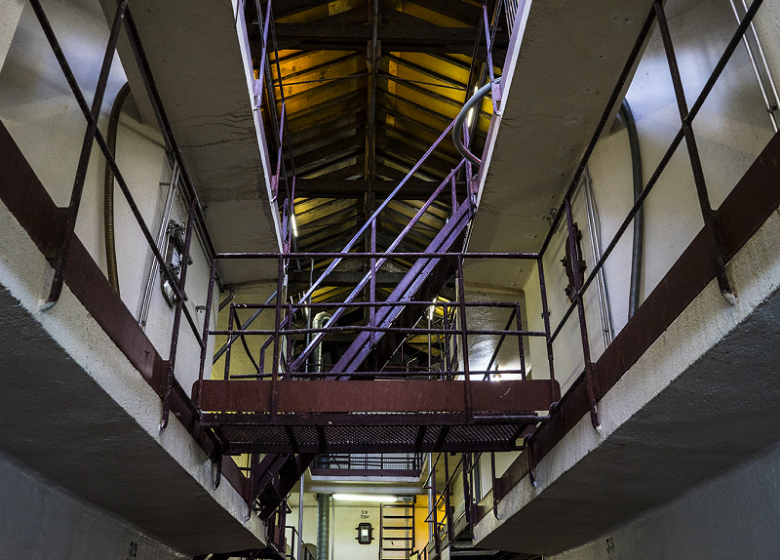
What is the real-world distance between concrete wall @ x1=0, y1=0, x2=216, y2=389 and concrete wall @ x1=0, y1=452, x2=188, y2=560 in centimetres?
144

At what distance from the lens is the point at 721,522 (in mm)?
3957

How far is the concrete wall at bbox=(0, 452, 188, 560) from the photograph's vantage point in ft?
12.1

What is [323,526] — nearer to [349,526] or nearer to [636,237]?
[349,526]

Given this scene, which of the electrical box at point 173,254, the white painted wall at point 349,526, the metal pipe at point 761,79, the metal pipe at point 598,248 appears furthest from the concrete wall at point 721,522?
the white painted wall at point 349,526

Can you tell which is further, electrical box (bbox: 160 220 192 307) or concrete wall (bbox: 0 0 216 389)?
electrical box (bbox: 160 220 192 307)

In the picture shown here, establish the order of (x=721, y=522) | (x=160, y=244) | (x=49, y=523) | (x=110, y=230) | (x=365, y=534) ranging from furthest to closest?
(x=365, y=534), (x=160, y=244), (x=110, y=230), (x=49, y=523), (x=721, y=522)

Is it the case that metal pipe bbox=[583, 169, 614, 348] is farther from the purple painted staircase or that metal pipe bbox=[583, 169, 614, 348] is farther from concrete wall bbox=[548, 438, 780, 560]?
the purple painted staircase

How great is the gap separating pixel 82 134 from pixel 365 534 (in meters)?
21.1

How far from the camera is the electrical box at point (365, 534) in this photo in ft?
76.3

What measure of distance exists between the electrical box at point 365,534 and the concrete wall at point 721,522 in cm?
1933

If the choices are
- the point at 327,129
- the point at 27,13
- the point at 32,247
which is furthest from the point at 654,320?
the point at 327,129

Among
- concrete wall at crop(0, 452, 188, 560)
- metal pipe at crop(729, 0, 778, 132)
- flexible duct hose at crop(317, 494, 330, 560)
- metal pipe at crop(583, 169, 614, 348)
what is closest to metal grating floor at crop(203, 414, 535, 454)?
concrete wall at crop(0, 452, 188, 560)

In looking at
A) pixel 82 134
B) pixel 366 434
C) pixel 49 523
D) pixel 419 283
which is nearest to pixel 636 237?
pixel 366 434

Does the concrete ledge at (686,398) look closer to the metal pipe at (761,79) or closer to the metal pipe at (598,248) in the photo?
the metal pipe at (598,248)
